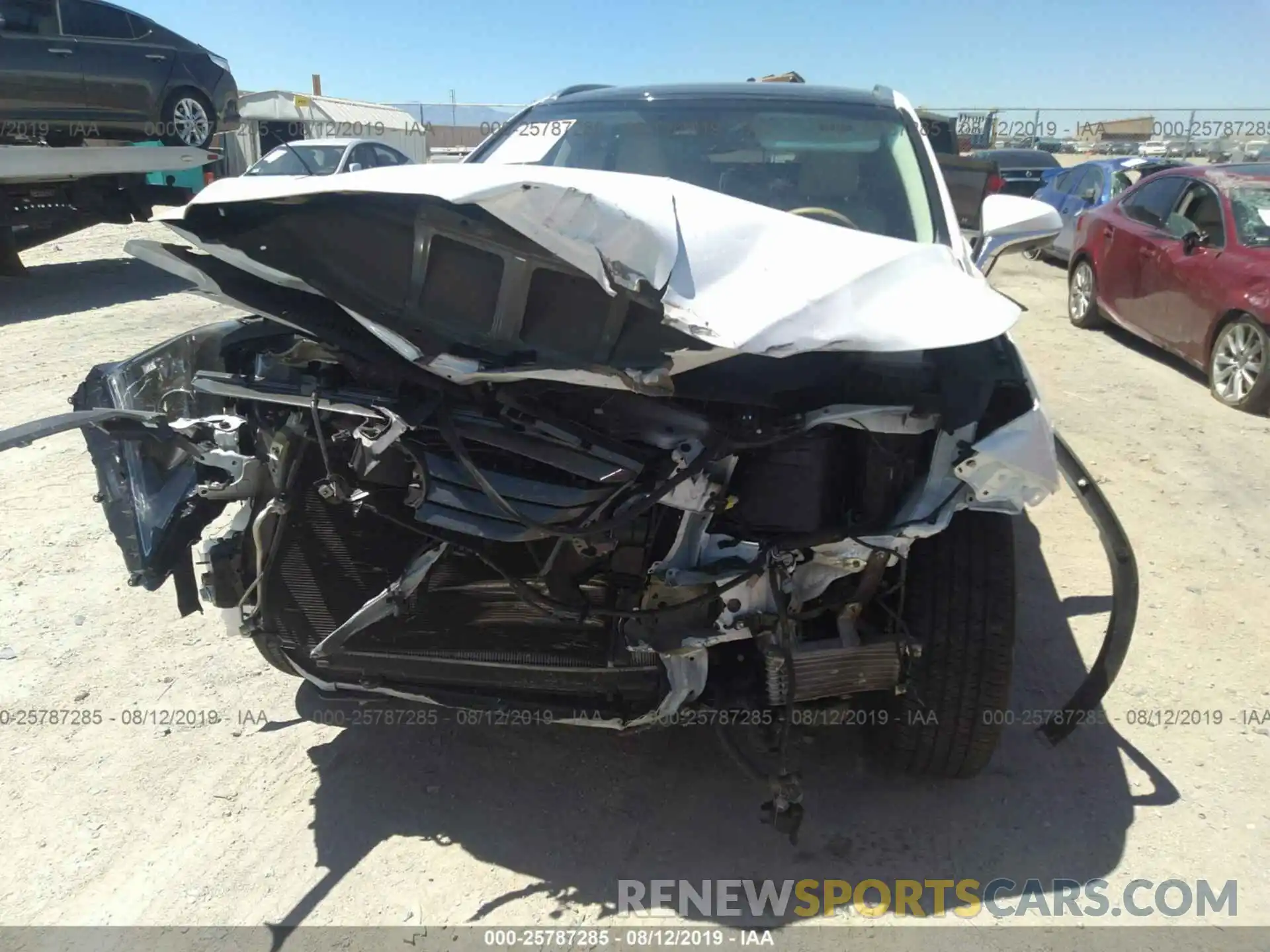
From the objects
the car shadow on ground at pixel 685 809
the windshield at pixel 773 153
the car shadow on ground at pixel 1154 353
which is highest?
the windshield at pixel 773 153

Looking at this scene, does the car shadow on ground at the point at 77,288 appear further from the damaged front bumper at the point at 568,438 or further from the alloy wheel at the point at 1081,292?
the alloy wheel at the point at 1081,292

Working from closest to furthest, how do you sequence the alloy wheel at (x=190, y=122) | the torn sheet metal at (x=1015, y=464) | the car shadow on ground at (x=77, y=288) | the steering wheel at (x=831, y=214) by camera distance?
the torn sheet metal at (x=1015, y=464), the steering wheel at (x=831, y=214), the car shadow on ground at (x=77, y=288), the alloy wheel at (x=190, y=122)

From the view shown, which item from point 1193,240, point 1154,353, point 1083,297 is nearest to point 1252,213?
point 1193,240

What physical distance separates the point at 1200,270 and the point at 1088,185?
464 centimetres

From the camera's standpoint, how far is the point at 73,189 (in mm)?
9344

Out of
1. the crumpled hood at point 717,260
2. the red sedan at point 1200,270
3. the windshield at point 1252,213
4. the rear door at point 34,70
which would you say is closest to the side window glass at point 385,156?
the rear door at point 34,70

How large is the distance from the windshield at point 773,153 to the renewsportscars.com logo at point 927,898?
6.24 feet

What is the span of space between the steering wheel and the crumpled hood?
93 centimetres

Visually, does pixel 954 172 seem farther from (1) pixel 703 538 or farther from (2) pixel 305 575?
(2) pixel 305 575

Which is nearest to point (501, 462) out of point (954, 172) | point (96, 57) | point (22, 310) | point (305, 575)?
point (305, 575)

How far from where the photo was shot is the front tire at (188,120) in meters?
9.76

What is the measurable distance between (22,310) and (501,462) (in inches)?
322

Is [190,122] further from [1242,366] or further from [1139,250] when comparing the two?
[1242,366]

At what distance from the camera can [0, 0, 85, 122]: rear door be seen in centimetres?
807
